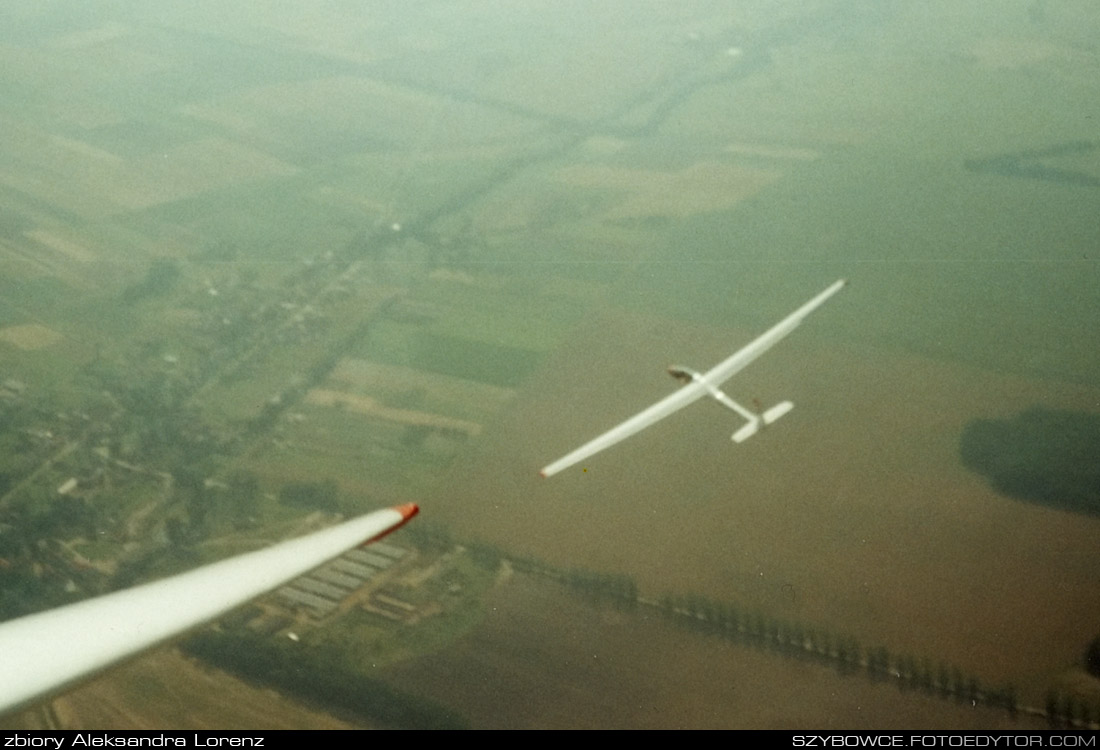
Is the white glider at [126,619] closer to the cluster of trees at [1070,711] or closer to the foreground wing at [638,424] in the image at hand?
the foreground wing at [638,424]

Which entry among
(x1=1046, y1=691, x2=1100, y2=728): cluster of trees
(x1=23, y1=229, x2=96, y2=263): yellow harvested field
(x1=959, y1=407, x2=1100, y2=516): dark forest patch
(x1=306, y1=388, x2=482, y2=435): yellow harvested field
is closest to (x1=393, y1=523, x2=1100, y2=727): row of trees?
(x1=1046, y1=691, x2=1100, y2=728): cluster of trees

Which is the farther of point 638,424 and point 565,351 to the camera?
point 565,351

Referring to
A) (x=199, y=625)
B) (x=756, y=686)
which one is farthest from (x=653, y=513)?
(x=199, y=625)

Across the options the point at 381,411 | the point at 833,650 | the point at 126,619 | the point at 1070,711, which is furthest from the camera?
the point at 381,411

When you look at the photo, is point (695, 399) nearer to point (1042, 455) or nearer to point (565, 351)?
point (565, 351)

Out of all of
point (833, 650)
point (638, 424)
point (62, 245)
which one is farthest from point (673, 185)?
point (62, 245)

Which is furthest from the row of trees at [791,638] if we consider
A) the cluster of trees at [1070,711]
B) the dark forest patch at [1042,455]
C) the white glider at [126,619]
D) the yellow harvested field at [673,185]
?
the yellow harvested field at [673,185]

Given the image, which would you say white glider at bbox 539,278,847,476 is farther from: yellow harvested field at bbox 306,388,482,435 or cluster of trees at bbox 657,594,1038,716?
yellow harvested field at bbox 306,388,482,435
